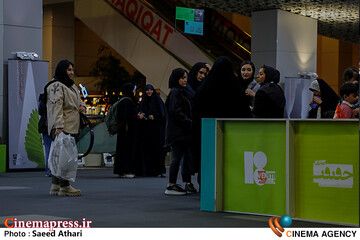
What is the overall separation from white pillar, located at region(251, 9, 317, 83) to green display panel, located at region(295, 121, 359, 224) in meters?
13.4

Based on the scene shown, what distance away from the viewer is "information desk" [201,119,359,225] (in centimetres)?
689

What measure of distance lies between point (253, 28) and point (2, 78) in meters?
8.34

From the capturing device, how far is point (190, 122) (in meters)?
9.90

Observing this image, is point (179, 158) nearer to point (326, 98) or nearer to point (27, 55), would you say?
point (326, 98)

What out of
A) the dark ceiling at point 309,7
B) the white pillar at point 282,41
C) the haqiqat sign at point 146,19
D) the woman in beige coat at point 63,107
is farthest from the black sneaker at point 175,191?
the haqiqat sign at point 146,19

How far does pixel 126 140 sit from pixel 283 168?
647 cm

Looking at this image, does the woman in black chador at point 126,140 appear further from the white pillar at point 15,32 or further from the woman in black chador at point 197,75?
the woman in black chador at point 197,75

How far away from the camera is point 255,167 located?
7621 millimetres

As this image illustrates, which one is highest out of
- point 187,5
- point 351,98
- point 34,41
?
point 187,5

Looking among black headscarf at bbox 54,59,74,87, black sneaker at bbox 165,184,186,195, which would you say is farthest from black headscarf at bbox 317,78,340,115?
black headscarf at bbox 54,59,74,87

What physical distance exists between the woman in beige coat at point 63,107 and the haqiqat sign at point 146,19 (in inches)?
565

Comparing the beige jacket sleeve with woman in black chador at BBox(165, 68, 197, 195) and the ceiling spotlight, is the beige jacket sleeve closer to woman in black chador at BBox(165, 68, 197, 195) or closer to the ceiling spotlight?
woman in black chador at BBox(165, 68, 197, 195)
